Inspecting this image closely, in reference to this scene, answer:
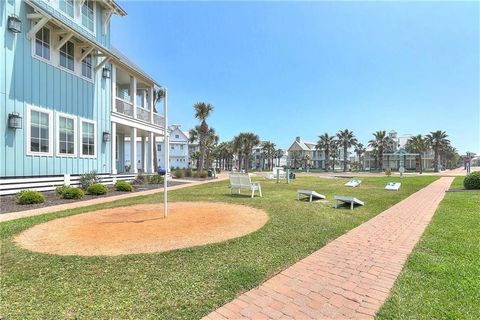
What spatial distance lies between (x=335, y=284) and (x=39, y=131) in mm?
13003

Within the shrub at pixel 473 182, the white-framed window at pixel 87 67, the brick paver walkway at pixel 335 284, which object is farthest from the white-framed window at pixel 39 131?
the shrub at pixel 473 182

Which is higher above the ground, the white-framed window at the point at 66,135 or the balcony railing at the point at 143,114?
the balcony railing at the point at 143,114

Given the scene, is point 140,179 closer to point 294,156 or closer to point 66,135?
point 66,135

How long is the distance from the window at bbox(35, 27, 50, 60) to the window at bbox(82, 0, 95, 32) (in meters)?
3.00

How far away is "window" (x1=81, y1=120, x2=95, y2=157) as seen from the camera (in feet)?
48.7

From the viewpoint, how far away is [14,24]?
10.9m

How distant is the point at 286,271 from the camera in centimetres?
414

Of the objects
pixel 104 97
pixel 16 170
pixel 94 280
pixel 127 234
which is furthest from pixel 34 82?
pixel 94 280

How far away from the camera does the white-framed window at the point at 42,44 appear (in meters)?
12.1

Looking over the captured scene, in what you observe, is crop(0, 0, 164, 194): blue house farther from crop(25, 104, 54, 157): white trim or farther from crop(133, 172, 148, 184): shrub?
crop(133, 172, 148, 184): shrub

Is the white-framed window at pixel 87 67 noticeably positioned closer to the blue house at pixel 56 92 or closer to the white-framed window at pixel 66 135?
the blue house at pixel 56 92

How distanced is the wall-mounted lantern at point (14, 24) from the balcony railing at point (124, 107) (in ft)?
24.4

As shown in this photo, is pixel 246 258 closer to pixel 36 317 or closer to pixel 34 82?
pixel 36 317

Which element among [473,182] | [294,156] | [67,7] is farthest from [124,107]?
[294,156]
